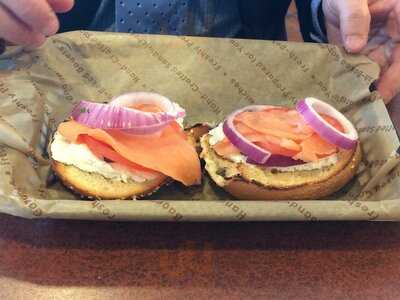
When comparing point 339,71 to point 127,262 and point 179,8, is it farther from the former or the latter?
point 127,262

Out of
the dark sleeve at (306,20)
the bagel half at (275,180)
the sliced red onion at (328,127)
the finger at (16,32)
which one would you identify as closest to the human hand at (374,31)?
the dark sleeve at (306,20)

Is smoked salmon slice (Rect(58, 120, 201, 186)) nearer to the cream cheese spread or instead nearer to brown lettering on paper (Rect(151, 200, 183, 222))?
the cream cheese spread

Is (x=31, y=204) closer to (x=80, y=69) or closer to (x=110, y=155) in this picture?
(x=110, y=155)

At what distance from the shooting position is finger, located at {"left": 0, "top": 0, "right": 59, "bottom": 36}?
1093 millimetres

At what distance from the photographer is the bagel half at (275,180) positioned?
1190 mm

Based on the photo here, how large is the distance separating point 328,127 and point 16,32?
0.74 metres

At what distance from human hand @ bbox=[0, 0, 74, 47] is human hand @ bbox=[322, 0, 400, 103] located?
724 mm

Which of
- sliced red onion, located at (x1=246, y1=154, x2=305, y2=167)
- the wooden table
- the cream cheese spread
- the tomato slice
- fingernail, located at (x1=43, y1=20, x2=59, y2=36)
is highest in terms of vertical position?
fingernail, located at (x1=43, y1=20, x2=59, y2=36)

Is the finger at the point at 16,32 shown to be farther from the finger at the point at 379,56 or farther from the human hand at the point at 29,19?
the finger at the point at 379,56

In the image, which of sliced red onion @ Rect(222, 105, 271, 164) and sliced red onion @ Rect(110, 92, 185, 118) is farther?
sliced red onion @ Rect(110, 92, 185, 118)

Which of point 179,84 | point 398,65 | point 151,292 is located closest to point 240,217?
point 151,292

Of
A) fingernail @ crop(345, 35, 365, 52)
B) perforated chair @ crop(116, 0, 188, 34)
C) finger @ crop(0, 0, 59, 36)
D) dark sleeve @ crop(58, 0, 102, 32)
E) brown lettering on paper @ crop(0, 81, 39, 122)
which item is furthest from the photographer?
dark sleeve @ crop(58, 0, 102, 32)

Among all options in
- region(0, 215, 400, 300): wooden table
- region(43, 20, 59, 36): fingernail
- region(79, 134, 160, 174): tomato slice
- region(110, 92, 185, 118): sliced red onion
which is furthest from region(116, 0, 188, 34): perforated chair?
region(0, 215, 400, 300): wooden table

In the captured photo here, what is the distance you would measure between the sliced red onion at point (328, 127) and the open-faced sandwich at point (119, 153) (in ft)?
0.94
